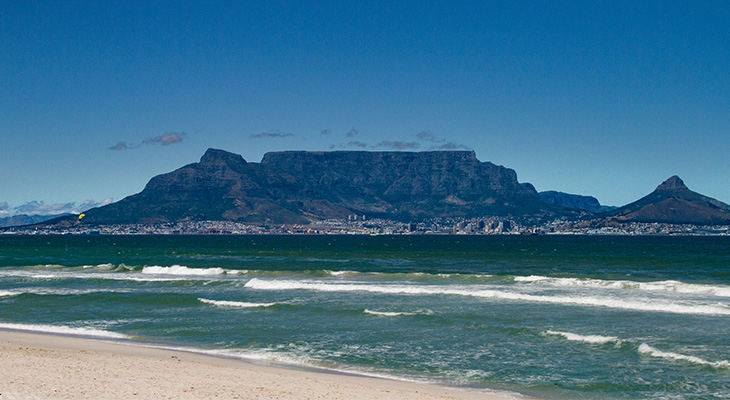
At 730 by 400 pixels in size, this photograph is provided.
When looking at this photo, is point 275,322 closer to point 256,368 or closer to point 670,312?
point 256,368

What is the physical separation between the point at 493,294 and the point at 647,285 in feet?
36.8

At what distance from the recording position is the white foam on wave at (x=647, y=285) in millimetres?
37688

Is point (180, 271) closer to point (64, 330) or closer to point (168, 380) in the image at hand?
point (64, 330)

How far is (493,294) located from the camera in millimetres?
37000

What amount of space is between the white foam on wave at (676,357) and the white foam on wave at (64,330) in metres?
18.6

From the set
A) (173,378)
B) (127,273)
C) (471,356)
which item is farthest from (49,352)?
(127,273)

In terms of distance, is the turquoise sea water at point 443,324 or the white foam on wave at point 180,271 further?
the white foam on wave at point 180,271

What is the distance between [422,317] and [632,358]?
10.2 m

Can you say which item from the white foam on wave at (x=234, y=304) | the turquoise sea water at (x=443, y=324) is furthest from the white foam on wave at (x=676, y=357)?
the white foam on wave at (x=234, y=304)

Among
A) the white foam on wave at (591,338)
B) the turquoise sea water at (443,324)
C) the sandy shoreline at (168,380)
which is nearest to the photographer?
the sandy shoreline at (168,380)

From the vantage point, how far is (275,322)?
28.0 m

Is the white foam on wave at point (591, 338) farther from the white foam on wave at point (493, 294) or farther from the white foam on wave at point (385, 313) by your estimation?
the white foam on wave at point (493, 294)

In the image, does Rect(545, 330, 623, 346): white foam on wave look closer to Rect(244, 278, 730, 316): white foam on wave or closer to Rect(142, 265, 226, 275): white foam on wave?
Rect(244, 278, 730, 316): white foam on wave

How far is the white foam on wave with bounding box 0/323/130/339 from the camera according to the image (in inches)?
1000
